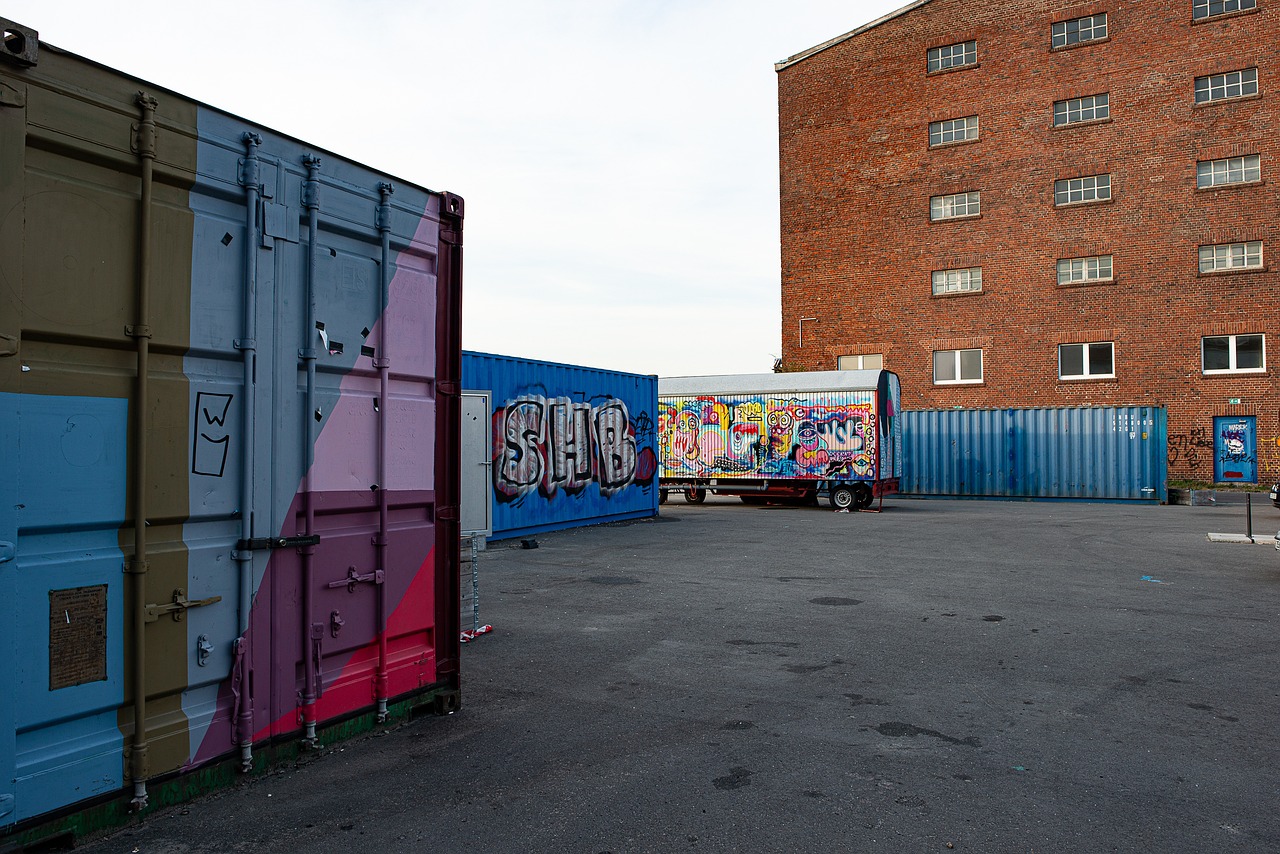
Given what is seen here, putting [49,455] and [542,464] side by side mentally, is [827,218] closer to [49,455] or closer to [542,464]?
[542,464]

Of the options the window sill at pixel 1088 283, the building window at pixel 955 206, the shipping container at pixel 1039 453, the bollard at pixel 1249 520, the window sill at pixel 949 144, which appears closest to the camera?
the bollard at pixel 1249 520

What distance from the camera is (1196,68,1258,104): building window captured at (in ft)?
95.4

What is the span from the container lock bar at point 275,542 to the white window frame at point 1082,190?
106 feet

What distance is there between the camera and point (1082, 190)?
30.9 metres

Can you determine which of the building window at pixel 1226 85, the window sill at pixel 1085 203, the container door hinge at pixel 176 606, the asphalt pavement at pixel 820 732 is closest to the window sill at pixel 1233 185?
the window sill at pixel 1085 203

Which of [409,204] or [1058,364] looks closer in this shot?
[409,204]

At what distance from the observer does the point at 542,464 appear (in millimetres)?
15742

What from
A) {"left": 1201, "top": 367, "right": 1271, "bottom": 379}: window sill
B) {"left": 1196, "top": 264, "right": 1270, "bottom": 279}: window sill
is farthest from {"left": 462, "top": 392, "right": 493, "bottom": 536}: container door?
{"left": 1196, "top": 264, "right": 1270, "bottom": 279}: window sill

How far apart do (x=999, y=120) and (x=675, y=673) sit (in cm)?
3124

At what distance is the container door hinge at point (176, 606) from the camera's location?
3.81 m

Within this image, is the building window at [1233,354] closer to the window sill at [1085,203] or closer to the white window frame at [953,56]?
the window sill at [1085,203]

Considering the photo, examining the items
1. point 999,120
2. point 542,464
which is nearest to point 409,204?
point 542,464

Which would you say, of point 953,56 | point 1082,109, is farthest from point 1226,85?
point 953,56

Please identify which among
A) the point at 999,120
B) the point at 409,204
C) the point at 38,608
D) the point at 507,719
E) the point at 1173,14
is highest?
the point at 1173,14
